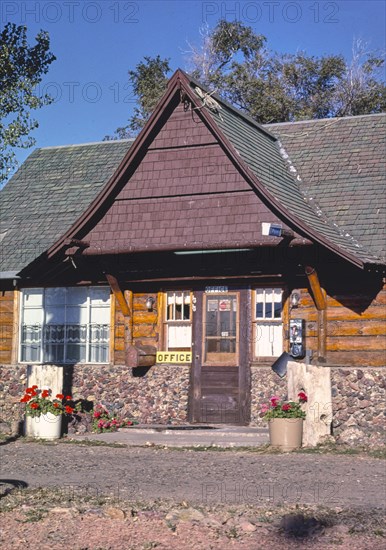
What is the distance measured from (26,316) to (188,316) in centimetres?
357

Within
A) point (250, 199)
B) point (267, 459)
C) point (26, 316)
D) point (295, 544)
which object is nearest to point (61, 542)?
point (295, 544)

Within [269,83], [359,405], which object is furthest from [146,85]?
[359,405]

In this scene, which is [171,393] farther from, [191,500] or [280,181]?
[191,500]

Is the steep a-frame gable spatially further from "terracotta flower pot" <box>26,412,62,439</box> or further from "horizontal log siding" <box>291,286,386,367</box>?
"terracotta flower pot" <box>26,412,62,439</box>

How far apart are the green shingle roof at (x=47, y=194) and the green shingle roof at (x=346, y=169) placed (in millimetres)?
4226

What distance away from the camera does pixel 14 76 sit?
16.5 metres

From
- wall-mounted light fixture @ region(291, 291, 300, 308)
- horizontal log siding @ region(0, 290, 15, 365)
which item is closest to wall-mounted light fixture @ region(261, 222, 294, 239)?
wall-mounted light fixture @ region(291, 291, 300, 308)

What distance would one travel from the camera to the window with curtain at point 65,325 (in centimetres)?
1691

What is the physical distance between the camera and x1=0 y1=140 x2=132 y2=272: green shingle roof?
17.8 metres

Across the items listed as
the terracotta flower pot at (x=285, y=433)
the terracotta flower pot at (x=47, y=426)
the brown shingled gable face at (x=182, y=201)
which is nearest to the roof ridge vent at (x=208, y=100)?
the brown shingled gable face at (x=182, y=201)

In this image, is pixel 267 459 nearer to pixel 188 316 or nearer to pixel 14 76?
pixel 188 316

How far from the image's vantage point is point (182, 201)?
51.4 ft

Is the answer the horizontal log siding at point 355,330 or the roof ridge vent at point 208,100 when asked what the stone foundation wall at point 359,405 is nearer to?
the horizontal log siding at point 355,330

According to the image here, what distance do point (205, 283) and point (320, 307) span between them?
2317 mm
